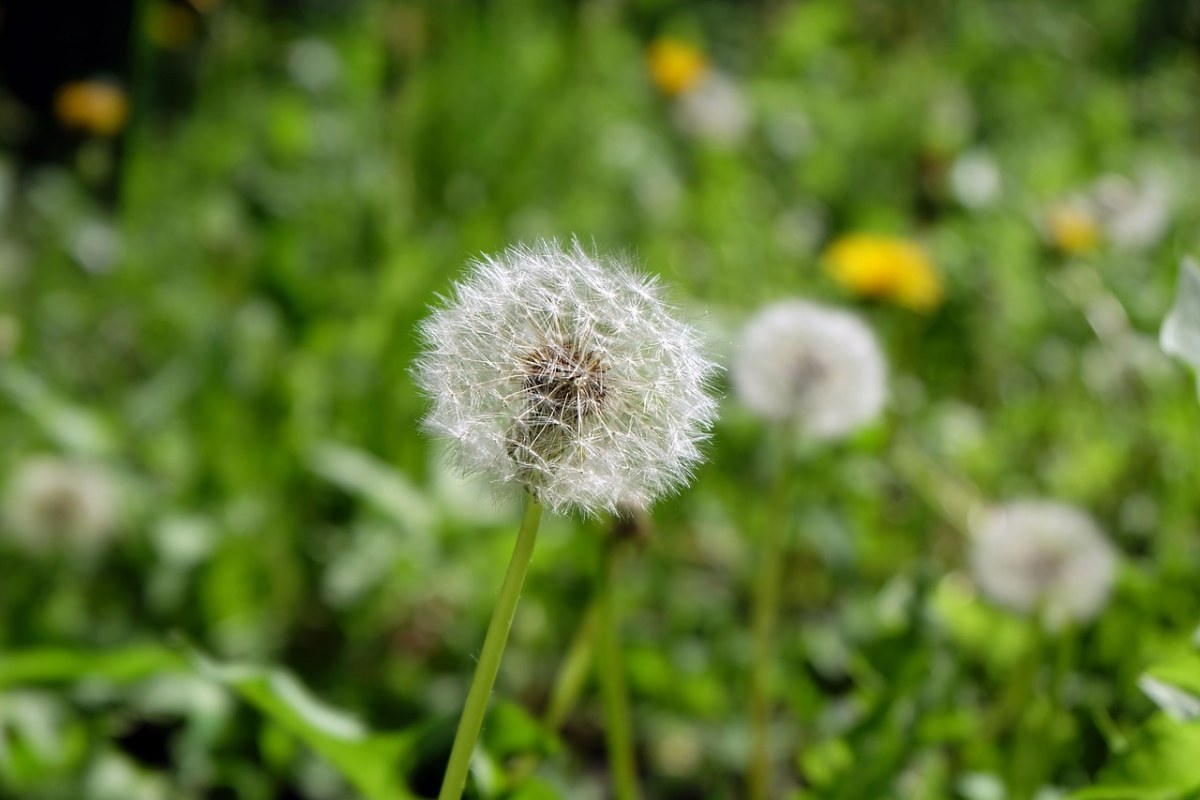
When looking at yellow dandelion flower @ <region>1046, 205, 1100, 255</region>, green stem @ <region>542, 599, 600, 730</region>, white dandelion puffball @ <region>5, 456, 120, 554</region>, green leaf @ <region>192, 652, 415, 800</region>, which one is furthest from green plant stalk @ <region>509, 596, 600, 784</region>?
yellow dandelion flower @ <region>1046, 205, 1100, 255</region>

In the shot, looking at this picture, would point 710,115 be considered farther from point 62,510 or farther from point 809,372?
point 62,510

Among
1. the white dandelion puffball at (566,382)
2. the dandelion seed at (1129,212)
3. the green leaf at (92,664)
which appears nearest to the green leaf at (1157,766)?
the white dandelion puffball at (566,382)

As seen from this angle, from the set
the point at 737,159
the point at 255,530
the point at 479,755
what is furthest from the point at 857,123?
the point at 479,755

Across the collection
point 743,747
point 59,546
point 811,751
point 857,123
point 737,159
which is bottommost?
point 811,751

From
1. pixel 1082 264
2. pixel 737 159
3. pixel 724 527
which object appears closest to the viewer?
pixel 724 527

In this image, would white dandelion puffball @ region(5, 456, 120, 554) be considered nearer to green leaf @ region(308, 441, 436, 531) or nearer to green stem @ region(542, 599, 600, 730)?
green leaf @ region(308, 441, 436, 531)

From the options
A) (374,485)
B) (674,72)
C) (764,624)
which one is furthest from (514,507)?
(674,72)

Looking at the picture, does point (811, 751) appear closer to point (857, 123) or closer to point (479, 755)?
point (479, 755)
